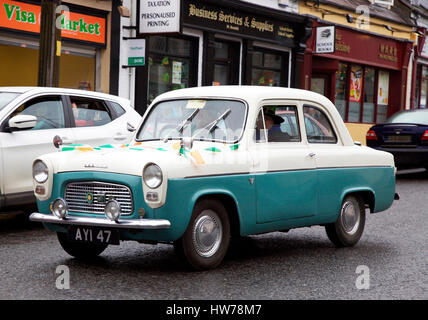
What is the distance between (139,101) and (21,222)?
8.56 m

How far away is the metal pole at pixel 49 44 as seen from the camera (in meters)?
11.8

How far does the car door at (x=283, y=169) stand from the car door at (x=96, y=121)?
8.17 ft

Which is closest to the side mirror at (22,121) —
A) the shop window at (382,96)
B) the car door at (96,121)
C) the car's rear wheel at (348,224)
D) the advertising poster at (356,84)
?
the car door at (96,121)

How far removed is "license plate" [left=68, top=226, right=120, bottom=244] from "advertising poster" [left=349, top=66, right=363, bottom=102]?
869 inches

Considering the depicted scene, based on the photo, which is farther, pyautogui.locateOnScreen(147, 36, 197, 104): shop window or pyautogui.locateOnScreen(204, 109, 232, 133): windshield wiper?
pyautogui.locateOnScreen(147, 36, 197, 104): shop window

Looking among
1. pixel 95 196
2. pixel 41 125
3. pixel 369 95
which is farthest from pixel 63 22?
pixel 369 95

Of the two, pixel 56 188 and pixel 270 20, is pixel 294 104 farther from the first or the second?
pixel 270 20

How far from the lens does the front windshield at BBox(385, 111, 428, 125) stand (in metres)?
17.0

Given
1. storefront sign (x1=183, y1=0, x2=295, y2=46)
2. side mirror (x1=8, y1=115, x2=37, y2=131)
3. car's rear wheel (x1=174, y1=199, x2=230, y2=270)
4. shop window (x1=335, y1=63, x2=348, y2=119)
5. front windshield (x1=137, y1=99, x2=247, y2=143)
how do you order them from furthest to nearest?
shop window (x1=335, y1=63, x2=348, y2=119)
storefront sign (x1=183, y1=0, x2=295, y2=46)
side mirror (x1=8, y1=115, x2=37, y2=131)
front windshield (x1=137, y1=99, x2=247, y2=143)
car's rear wheel (x1=174, y1=199, x2=230, y2=270)

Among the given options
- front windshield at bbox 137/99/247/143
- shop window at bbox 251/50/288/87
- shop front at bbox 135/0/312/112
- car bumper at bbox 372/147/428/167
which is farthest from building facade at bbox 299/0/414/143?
front windshield at bbox 137/99/247/143

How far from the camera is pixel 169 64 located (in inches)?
750

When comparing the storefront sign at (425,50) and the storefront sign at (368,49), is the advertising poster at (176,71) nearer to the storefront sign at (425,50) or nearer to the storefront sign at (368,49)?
the storefront sign at (368,49)

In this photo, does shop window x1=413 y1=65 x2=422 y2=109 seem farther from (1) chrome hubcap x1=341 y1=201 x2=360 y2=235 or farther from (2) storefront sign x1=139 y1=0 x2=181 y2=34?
(1) chrome hubcap x1=341 y1=201 x2=360 y2=235

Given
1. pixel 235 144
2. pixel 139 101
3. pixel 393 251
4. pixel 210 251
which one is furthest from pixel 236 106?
pixel 139 101
